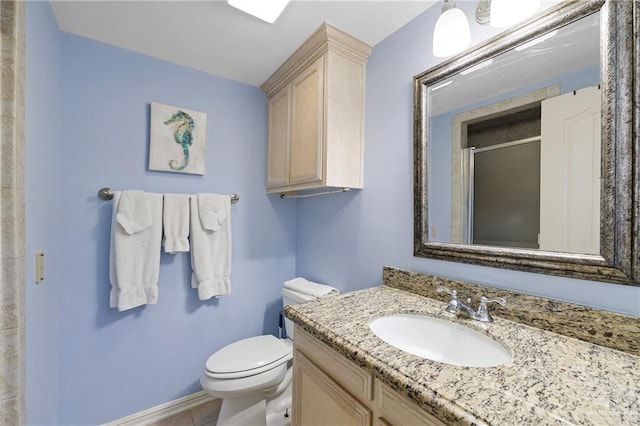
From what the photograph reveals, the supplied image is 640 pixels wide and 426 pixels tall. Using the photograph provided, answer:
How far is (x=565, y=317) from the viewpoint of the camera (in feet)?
2.75

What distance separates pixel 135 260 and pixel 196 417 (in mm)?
1060

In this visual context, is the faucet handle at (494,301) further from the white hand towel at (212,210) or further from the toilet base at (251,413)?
the white hand towel at (212,210)

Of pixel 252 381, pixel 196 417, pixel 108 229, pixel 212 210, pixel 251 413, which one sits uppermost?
pixel 212 210

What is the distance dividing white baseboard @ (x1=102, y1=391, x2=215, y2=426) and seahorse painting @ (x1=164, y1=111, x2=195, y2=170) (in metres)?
1.49

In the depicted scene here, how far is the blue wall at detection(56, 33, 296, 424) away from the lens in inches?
57.9

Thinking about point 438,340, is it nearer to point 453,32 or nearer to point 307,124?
point 453,32

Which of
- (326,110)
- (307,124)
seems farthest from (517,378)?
(307,124)

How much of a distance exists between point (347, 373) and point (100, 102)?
6.12ft

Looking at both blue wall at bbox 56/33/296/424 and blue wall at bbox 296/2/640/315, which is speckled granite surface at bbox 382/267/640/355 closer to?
blue wall at bbox 296/2/640/315

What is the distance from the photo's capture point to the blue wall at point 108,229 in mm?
1472

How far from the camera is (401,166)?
1390mm

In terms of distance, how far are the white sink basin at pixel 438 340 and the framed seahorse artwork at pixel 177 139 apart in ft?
4.91

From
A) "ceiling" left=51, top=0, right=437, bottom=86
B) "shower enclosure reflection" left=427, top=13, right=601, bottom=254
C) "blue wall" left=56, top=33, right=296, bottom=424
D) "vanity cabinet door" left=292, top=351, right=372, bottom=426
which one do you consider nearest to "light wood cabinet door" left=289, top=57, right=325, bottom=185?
"ceiling" left=51, top=0, right=437, bottom=86

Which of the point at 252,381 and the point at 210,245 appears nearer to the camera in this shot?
the point at 252,381
